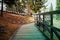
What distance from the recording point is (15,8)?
2489cm

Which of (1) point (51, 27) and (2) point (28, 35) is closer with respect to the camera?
(1) point (51, 27)

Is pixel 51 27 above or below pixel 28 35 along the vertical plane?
above

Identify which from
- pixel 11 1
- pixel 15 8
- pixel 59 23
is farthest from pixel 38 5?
pixel 59 23

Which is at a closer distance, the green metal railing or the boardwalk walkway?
the green metal railing

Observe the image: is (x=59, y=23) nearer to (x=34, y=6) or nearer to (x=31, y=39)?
(x=31, y=39)

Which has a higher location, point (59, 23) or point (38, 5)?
point (38, 5)

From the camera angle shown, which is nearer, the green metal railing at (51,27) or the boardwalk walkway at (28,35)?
the green metal railing at (51,27)

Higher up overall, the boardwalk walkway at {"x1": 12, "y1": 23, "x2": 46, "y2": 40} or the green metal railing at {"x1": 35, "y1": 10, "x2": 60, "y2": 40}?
the green metal railing at {"x1": 35, "y1": 10, "x2": 60, "y2": 40}

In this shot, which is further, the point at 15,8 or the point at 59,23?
the point at 15,8

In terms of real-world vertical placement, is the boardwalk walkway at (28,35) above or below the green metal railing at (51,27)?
below

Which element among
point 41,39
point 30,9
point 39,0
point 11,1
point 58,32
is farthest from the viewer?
point 30,9

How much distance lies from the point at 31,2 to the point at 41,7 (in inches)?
72.5

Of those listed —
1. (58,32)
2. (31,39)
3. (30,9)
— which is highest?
(30,9)

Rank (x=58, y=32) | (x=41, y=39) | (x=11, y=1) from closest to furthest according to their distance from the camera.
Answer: (x=58, y=32)
(x=41, y=39)
(x=11, y=1)
